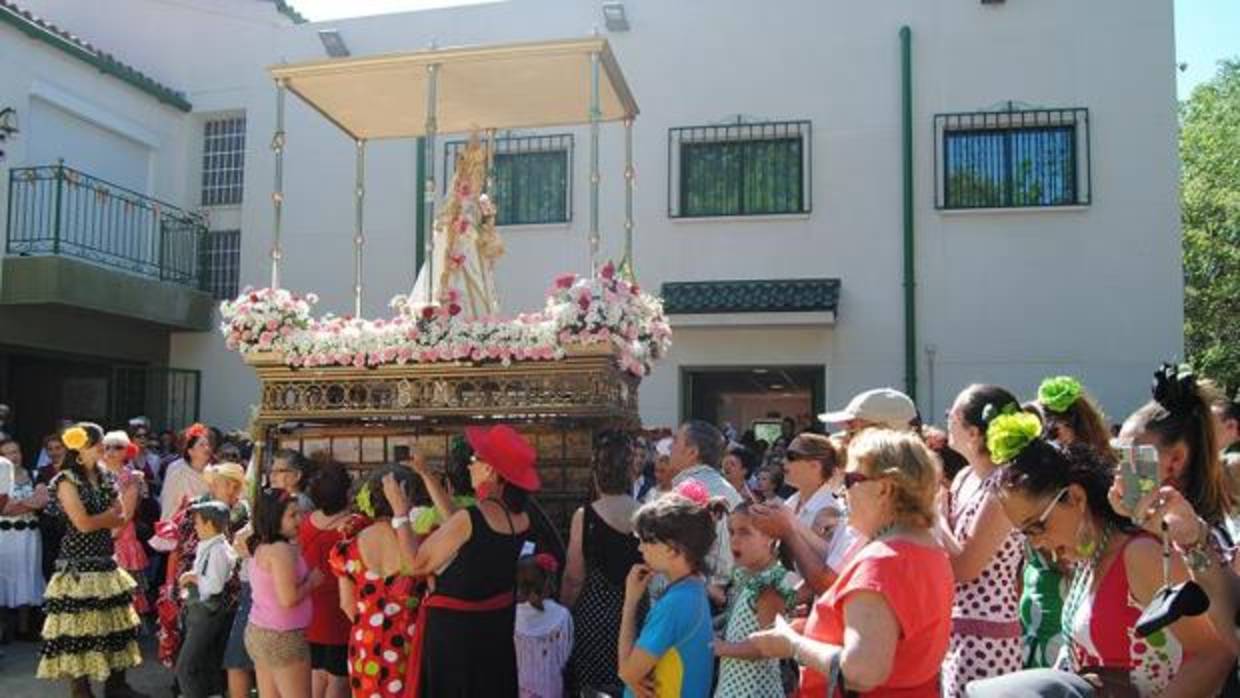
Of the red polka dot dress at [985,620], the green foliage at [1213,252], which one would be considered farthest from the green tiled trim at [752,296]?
the green foliage at [1213,252]

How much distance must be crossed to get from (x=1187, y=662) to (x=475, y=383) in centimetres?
507

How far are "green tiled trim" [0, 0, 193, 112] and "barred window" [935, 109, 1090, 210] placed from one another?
1036 centimetres

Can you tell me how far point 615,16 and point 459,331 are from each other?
298 inches

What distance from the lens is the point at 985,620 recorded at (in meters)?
3.83

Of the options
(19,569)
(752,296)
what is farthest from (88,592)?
(752,296)

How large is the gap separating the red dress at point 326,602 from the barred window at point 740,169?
8.35 meters

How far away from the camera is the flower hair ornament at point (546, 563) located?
5391mm

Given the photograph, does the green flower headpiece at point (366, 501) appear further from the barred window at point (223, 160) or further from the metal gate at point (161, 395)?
the barred window at point (223, 160)

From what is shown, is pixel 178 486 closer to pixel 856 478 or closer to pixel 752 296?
pixel 752 296

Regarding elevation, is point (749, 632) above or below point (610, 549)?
below

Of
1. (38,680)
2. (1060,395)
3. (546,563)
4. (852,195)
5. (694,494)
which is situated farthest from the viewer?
(852,195)

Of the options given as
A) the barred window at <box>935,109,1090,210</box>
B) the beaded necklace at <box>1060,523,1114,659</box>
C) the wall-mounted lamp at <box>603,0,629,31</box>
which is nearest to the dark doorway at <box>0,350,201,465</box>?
the wall-mounted lamp at <box>603,0,629,31</box>

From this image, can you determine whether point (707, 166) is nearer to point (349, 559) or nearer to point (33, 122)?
point (33, 122)

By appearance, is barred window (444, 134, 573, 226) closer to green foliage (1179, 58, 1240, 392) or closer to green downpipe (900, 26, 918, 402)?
green downpipe (900, 26, 918, 402)
